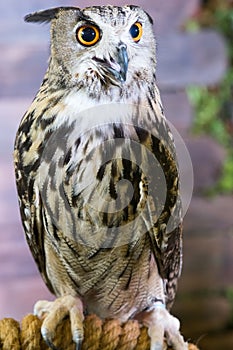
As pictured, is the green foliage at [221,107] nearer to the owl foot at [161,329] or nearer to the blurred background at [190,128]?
the blurred background at [190,128]

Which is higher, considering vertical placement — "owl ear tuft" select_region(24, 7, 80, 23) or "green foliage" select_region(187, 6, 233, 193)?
"green foliage" select_region(187, 6, 233, 193)

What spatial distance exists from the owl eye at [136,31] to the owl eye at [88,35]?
0.08ft

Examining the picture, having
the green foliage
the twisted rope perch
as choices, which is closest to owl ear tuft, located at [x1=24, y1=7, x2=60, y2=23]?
the twisted rope perch

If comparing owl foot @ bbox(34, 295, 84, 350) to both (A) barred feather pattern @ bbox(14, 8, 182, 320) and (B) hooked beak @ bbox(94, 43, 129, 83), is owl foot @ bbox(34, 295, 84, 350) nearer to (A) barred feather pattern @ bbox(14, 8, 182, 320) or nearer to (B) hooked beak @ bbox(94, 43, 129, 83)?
(A) barred feather pattern @ bbox(14, 8, 182, 320)

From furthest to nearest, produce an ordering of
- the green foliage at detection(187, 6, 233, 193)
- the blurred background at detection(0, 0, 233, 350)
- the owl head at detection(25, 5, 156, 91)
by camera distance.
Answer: the green foliage at detection(187, 6, 233, 193)
the blurred background at detection(0, 0, 233, 350)
the owl head at detection(25, 5, 156, 91)

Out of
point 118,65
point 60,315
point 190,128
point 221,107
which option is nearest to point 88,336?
point 60,315

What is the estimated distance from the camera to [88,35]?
18.0 inches

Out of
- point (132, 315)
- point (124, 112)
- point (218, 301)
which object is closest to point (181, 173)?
point (124, 112)

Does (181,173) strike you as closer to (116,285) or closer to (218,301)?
(116,285)

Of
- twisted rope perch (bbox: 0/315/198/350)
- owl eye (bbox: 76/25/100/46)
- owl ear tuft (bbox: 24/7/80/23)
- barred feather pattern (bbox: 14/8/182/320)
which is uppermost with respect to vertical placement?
owl ear tuft (bbox: 24/7/80/23)

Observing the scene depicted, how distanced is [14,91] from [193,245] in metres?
0.96

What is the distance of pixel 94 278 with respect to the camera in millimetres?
587

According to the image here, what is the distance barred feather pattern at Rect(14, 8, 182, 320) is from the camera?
0.47 metres

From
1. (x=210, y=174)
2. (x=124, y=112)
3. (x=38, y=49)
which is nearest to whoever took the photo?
(x=124, y=112)
